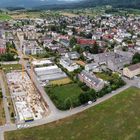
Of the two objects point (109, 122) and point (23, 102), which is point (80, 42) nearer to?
point (23, 102)

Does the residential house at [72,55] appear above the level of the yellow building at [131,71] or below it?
below

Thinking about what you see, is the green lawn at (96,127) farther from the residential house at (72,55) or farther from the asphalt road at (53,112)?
the residential house at (72,55)

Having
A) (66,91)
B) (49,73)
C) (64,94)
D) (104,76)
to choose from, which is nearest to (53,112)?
(64,94)

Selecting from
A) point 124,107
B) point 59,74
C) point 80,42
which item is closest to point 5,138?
point 124,107

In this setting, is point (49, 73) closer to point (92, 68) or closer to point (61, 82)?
point (61, 82)

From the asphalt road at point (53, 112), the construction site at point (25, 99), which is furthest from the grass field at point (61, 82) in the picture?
the construction site at point (25, 99)

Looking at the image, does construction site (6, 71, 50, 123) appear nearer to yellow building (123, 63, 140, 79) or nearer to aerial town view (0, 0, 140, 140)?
aerial town view (0, 0, 140, 140)
